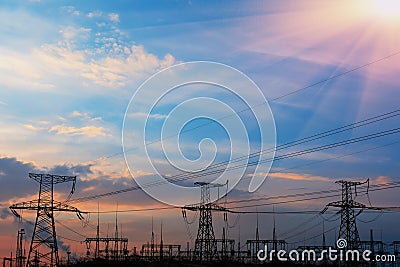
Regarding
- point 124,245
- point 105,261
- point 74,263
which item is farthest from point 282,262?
point 124,245

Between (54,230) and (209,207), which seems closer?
(54,230)

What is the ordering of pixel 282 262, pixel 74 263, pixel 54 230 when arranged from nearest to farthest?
pixel 282 262, pixel 54 230, pixel 74 263

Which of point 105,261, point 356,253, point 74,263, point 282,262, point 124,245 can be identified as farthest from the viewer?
point 124,245

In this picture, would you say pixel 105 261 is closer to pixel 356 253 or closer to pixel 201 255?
pixel 201 255

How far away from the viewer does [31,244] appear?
81500 mm

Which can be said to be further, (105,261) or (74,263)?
(74,263)

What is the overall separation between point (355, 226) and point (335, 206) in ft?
13.1

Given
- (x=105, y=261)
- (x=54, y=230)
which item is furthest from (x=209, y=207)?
(x=54, y=230)

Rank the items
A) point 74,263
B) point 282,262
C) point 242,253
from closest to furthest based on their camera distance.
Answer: point 282,262 → point 74,263 → point 242,253

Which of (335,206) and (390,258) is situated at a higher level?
(335,206)

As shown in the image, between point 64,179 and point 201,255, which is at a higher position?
point 64,179

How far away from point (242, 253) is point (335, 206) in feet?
133

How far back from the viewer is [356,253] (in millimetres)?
70375

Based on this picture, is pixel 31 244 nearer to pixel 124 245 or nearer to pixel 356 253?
pixel 356 253
